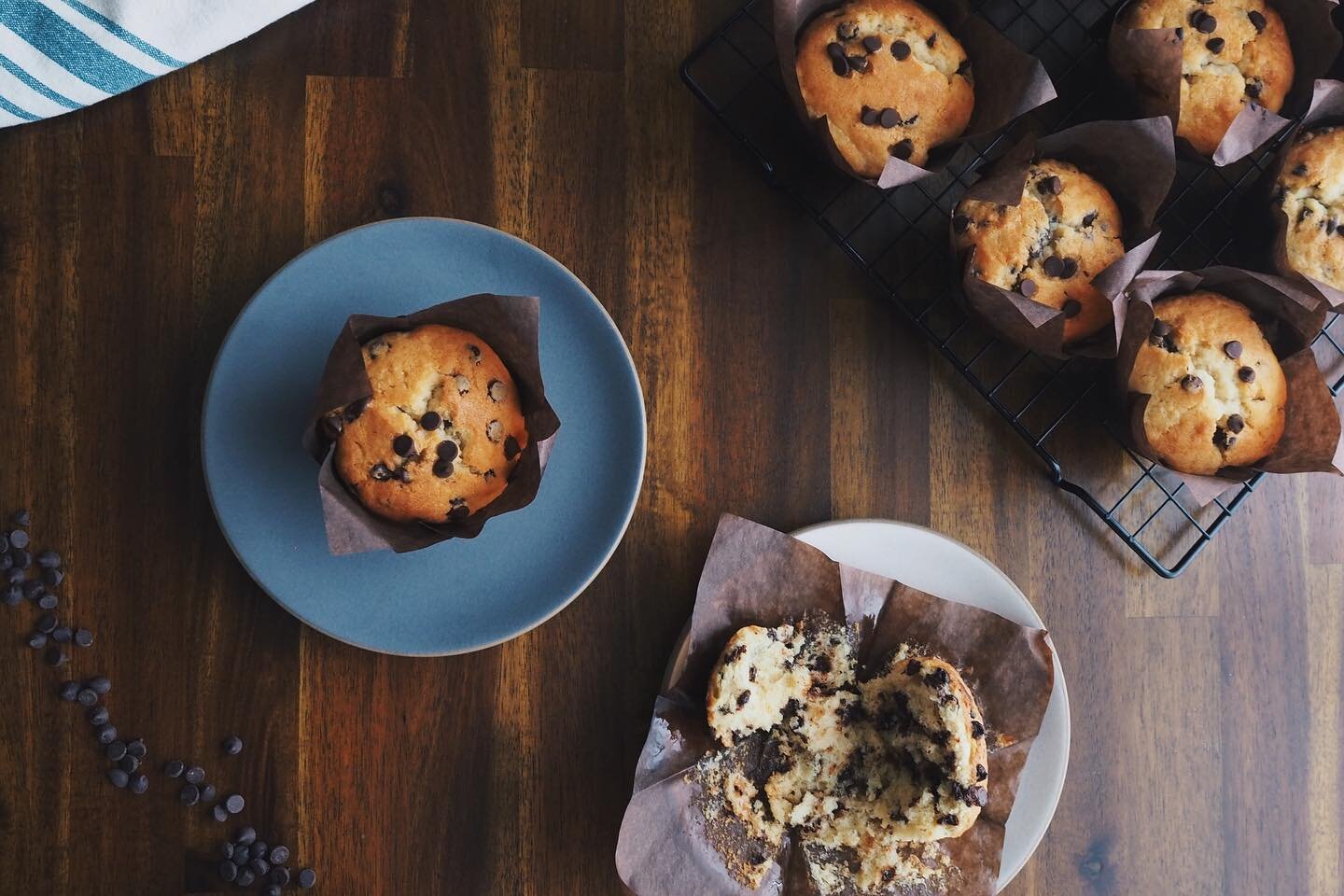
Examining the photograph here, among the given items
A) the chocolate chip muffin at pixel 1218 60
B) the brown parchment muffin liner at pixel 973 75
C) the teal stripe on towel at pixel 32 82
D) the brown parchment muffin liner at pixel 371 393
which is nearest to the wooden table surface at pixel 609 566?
the teal stripe on towel at pixel 32 82

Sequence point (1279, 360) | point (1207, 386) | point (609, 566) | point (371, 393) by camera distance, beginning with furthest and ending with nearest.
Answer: point (609, 566), point (1279, 360), point (1207, 386), point (371, 393)

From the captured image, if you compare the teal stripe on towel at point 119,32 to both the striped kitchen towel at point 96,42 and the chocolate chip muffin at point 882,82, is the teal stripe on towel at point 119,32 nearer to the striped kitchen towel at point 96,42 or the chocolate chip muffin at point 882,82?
the striped kitchen towel at point 96,42

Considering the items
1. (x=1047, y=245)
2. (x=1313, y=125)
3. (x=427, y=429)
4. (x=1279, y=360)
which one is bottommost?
(x=427, y=429)

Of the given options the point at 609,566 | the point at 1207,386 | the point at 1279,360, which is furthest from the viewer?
the point at 609,566

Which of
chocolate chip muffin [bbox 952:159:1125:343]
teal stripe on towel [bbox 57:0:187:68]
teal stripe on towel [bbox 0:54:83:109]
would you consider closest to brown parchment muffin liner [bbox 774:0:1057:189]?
chocolate chip muffin [bbox 952:159:1125:343]

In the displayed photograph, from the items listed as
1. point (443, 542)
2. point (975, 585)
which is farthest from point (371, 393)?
point (975, 585)

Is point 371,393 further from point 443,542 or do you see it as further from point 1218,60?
point 1218,60

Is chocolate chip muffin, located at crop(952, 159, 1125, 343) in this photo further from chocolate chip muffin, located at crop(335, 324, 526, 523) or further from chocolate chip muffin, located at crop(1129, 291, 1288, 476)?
chocolate chip muffin, located at crop(335, 324, 526, 523)
